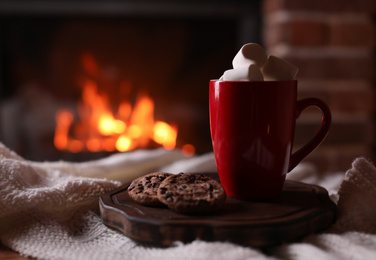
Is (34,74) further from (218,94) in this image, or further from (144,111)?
(218,94)

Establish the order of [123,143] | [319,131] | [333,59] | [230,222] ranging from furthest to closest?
1. [123,143]
2. [333,59]
3. [319,131]
4. [230,222]

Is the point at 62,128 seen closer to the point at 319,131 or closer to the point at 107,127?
the point at 107,127

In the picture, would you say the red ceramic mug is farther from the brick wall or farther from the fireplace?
the fireplace

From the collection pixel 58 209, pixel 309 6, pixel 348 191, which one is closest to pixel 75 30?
pixel 309 6

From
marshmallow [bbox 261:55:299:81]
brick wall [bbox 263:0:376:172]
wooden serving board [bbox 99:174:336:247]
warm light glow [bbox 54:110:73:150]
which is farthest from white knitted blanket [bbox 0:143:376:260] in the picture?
warm light glow [bbox 54:110:73:150]

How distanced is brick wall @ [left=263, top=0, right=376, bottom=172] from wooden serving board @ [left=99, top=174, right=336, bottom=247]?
2.88 feet

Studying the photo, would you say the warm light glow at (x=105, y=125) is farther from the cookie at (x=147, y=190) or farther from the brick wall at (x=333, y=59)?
the cookie at (x=147, y=190)

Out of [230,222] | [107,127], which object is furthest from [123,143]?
[230,222]

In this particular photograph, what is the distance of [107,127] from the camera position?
5.00 ft

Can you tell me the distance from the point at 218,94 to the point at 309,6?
908 millimetres

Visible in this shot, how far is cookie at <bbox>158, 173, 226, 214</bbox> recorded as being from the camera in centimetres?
48

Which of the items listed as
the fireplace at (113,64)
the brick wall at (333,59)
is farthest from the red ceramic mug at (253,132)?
the fireplace at (113,64)

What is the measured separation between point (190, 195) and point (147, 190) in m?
0.06

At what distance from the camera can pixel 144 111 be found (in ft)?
5.13
